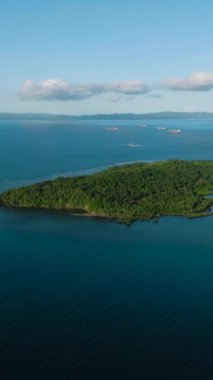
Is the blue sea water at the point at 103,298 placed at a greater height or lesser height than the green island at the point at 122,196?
lesser

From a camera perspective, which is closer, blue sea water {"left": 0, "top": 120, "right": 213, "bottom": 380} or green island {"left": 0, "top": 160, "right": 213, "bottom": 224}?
blue sea water {"left": 0, "top": 120, "right": 213, "bottom": 380}

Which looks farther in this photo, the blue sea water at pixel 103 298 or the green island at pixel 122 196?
the green island at pixel 122 196

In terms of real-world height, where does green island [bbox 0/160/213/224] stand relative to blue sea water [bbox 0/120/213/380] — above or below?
above

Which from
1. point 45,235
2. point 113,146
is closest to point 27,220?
point 45,235
